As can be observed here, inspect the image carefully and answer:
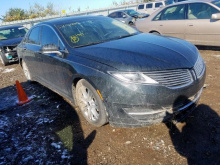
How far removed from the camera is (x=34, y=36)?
443 centimetres

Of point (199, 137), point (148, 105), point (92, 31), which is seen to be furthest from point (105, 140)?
point (92, 31)

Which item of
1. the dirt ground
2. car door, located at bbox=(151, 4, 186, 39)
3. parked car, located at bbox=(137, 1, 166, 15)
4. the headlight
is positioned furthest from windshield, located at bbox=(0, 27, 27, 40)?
parked car, located at bbox=(137, 1, 166, 15)

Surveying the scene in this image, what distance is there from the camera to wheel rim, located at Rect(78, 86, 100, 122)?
2.81 metres

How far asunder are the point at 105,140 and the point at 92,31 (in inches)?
75.4

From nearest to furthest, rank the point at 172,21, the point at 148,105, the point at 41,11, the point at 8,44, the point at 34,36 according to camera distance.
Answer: the point at 148,105 → the point at 34,36 → the point at 172,21 → the point at 8,44 → the point at 41,11

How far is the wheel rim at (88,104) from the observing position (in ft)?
9.21

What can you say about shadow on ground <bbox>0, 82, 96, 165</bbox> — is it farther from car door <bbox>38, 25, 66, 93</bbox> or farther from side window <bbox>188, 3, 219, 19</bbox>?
side window <bbox>188, 3, 219, 19</bbox>

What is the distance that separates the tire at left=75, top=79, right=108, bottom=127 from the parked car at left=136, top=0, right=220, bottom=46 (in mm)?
4593

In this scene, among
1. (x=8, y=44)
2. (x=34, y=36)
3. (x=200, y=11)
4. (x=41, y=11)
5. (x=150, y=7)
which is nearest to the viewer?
(x=34, y=36)

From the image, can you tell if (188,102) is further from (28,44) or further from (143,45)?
(28,44)

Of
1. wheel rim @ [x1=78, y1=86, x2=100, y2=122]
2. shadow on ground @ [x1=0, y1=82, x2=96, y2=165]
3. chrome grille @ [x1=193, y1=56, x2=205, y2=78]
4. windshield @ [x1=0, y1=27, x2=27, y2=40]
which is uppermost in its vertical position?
windshield @ [x1=0, y1=27, x2=27, y2=40]

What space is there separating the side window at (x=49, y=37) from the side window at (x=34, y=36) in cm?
31

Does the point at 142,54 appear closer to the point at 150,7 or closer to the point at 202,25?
the point at 202,25

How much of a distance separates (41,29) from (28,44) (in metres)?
0.80
